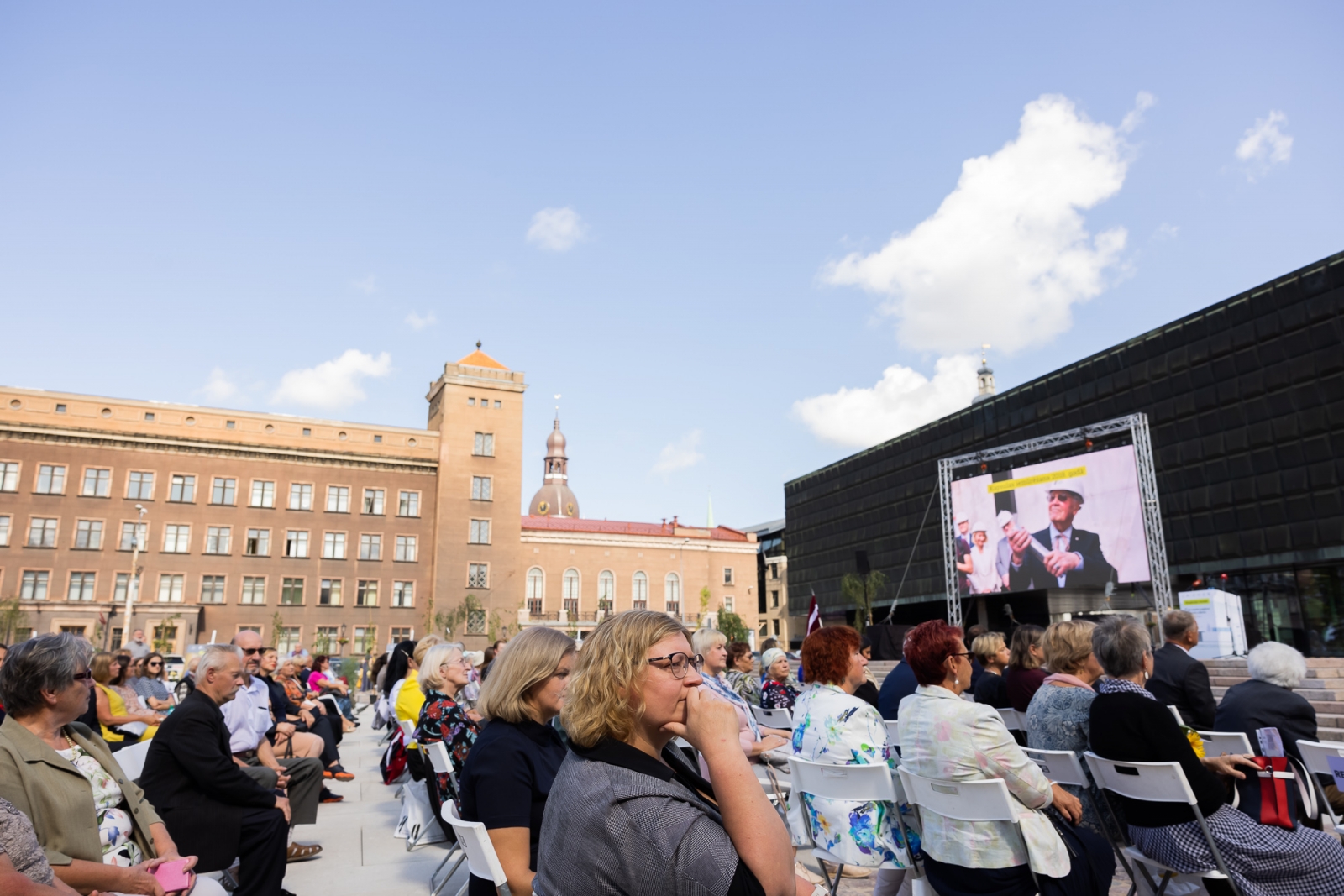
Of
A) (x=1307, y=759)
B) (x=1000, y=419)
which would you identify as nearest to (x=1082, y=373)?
(x=1000, y=419)

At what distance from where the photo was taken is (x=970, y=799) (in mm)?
3229

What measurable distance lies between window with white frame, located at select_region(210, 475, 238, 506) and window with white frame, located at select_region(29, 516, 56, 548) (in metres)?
6.92

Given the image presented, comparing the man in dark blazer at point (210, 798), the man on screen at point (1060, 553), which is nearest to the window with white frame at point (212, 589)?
the man on screen at point (1060, 553)

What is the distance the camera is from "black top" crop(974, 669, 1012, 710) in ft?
21.1

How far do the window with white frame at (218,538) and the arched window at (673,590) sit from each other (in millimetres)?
29335

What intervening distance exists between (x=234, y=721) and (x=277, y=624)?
40452mm

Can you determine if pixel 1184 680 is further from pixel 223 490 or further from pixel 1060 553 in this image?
pixel 223 490

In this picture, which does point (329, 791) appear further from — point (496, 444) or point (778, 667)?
point (496, 444)

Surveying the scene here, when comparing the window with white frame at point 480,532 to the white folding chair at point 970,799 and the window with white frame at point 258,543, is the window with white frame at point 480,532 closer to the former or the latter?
the window with white frame at point 258,543

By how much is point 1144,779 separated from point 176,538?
1878 inches

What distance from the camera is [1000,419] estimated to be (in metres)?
41.0

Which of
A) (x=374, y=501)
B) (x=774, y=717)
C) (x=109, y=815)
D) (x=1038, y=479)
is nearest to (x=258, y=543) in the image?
(x=374, y=501)

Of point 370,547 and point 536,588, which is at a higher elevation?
point 370,547

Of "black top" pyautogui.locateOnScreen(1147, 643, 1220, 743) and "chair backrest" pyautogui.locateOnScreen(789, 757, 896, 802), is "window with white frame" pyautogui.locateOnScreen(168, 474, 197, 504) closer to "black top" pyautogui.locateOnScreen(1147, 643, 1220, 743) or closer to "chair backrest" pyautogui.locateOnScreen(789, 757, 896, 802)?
"chair backrest" pyautogui.locateOnScreen(789, 757, 896, 802)
